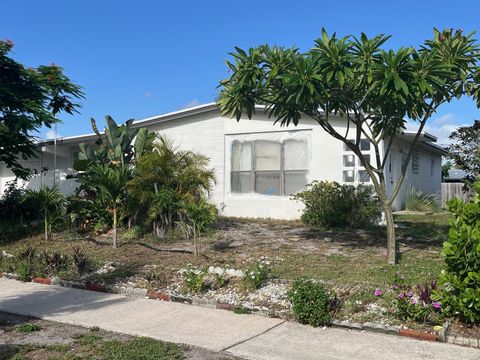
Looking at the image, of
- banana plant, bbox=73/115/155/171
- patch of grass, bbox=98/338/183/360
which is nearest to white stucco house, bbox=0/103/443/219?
banana plant, bbox=73/115/155/171

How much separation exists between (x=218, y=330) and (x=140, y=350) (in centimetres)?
120

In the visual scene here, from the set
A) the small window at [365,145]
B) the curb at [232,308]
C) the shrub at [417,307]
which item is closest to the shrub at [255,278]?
the curb at [232,308]

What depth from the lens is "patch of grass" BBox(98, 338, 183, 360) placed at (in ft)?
17.8

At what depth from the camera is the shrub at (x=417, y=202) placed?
60.0ft

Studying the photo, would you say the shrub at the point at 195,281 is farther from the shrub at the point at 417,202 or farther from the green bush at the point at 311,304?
the shrub at the point at 417,202

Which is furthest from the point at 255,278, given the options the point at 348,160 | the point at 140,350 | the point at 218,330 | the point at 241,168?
the point at 241,168

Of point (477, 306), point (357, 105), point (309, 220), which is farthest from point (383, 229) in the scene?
point (477, 306)

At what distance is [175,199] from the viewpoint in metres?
12.9

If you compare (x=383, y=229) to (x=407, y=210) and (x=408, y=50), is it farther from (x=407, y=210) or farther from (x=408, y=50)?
(x=408, y=50)

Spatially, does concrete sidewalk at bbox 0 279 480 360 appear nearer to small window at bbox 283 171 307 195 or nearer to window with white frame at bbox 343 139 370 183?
small window at bbox 283 171 307 195

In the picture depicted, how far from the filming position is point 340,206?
45.4 ft

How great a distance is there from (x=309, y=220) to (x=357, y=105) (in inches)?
229

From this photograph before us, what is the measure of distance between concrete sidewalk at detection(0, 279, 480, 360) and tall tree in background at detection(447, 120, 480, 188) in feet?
22.3

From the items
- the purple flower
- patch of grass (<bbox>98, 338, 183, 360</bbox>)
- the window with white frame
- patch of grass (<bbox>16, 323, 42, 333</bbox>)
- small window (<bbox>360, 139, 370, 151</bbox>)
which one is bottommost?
patch of grass (<bbox>16, 323, 42, 333</bbox>)
